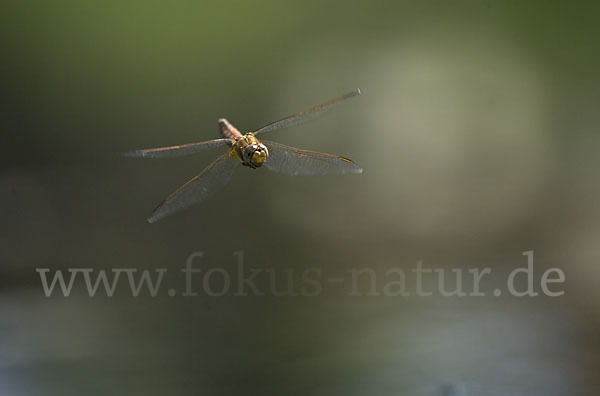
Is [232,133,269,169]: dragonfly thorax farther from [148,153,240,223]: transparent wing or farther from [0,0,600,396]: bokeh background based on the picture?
[0,0,600,396]: bokeh background

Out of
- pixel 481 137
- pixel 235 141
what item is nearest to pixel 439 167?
pixel 481 137

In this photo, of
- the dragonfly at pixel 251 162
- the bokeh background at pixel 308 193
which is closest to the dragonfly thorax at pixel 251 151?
the dragonfly at pixel 251 162

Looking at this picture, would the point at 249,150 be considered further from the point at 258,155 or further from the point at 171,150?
the point at 171,150

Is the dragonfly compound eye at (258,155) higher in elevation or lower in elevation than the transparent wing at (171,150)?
higher

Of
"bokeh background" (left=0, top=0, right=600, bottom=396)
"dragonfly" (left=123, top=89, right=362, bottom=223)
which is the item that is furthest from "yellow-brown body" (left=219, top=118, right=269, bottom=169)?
"bokeh background" (left=0, top=0, right=600, bottom=396)

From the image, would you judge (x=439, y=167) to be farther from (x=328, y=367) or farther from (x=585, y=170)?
(x=328, y=367)

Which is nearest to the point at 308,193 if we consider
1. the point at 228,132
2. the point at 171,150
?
the point at 228,132

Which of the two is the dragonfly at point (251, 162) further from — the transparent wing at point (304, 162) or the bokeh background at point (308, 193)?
the bokeh background at point (308, 193)
